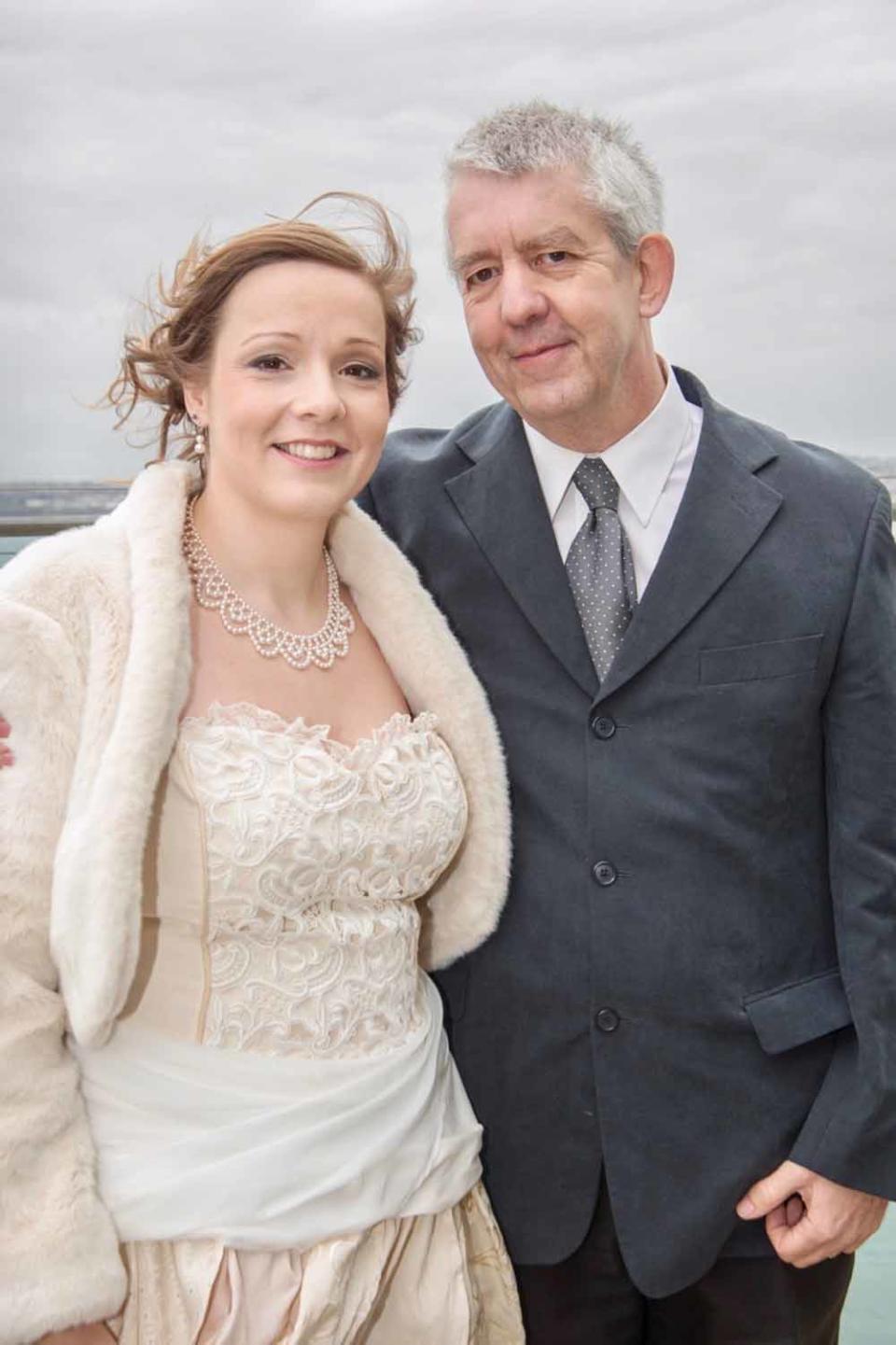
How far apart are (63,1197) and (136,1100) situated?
10 cm

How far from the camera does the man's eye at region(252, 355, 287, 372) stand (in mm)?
1282

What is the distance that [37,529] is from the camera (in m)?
2.17

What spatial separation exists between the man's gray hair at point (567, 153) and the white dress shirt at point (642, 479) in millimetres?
188

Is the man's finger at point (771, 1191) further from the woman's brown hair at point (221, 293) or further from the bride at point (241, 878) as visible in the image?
the woman's brown hair at point (221, 293)

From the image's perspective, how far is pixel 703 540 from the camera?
4.61 ft

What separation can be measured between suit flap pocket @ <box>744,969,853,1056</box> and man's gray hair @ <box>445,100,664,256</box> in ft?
2.58

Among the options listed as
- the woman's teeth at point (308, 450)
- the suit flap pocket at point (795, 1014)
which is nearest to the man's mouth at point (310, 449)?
the woman's teeth at point (308, 450)

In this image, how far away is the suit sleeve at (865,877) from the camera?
139cm

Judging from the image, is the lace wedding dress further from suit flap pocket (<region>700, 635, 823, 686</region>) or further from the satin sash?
suit flap pocket (<region>700, 635, 823, 686</region>)

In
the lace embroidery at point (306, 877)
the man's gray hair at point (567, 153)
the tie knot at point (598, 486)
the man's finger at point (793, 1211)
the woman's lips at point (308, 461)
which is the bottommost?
the man's finger at point (793, 1211)

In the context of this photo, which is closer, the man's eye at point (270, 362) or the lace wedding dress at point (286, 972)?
the lace wedding dress at point (286, 972)

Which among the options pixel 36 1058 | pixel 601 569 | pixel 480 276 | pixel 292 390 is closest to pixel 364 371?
pixel 292 390

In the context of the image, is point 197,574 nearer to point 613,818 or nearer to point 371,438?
point 371,438

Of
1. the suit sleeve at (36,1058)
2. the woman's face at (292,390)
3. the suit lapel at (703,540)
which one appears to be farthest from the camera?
the suit lapel at (703,540)
